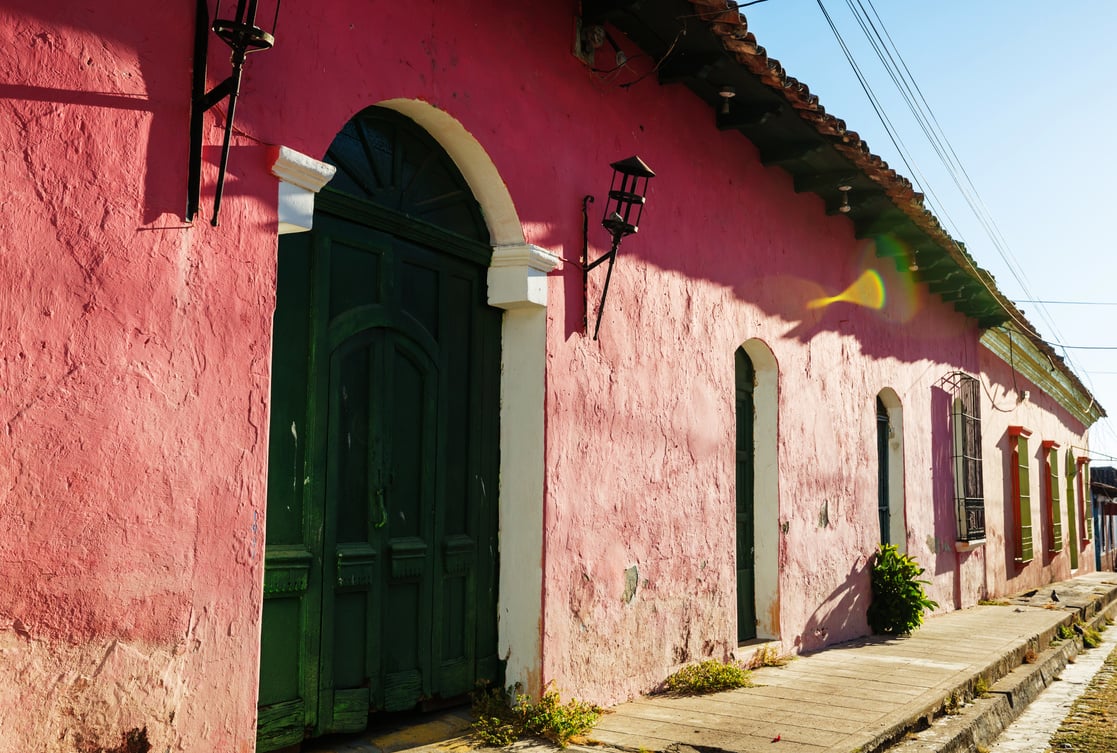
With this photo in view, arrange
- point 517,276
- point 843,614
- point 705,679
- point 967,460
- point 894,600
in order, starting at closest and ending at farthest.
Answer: point 517,276 → point 705,679 → point 843,614 → point 894,600 → point 967,460

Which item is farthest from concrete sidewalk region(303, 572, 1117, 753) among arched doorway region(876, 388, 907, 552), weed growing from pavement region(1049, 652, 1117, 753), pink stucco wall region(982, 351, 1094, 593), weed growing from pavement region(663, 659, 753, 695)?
pink stucco wall region(982, 351, 1094, 593)

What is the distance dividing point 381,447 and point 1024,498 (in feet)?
46.0

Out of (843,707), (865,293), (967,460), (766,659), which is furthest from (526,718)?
(967,460)

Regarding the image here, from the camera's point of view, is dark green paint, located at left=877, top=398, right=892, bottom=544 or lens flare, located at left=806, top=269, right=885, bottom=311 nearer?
lens flare, located at left=806, top=269, right=885, bottom=311

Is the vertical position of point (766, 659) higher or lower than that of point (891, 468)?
lower

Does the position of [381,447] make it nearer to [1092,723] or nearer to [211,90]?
[211,90]

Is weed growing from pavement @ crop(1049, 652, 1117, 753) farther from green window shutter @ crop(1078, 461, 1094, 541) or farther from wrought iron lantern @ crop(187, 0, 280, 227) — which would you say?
green window shutter @ crop(1078, 461, 1094, 541)

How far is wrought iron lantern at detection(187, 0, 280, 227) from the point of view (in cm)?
314

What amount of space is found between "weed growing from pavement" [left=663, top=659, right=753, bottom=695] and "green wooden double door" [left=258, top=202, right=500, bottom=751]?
59.0 inches

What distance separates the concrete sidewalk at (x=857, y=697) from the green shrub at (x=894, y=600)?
0.20m

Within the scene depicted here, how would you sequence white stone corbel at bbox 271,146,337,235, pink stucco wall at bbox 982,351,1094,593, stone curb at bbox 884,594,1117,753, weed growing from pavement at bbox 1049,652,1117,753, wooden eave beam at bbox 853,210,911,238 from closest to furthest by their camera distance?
white stone corbel at bbox 271,146,337,235 → stone curb at bbox 884,594,1117,753 → weed growing from pavement at bbox 1049,652,1117,753 → wooden eave beam at bbox 853,210,911,238 → pink stucco wall at bbox 982,351,1094,593

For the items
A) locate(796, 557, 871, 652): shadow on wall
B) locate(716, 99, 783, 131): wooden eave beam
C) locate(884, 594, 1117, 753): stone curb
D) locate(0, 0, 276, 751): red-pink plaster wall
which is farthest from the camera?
locate(796, 557, 871, 652): shadow on wall

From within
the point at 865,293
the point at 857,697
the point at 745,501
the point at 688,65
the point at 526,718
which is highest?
the point at 688,65

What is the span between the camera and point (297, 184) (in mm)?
3693
